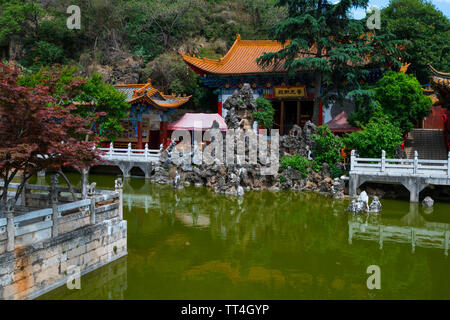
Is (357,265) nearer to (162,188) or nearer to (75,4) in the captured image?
(162,188)

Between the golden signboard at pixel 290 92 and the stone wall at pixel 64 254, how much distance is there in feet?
48.1

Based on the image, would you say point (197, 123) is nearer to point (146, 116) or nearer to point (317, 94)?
point (146, 116)

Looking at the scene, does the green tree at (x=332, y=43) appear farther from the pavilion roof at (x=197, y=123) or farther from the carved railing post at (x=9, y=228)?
the carved railing post at (x=9, y=228)

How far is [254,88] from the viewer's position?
69.7 ft

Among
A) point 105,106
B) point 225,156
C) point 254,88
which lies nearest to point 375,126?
point 225,156

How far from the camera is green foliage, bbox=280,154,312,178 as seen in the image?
50.3 ft

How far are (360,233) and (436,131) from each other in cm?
1263

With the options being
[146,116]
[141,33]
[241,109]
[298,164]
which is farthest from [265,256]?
[141,33]

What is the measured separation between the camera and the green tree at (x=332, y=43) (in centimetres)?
1712

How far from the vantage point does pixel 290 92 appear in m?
20.4

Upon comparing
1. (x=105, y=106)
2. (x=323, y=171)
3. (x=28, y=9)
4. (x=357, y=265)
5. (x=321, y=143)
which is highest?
(x=28, y=9)

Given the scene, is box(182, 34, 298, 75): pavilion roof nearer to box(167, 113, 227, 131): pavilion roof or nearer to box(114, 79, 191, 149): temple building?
box(167, 113, 227, 131): pavilion roof

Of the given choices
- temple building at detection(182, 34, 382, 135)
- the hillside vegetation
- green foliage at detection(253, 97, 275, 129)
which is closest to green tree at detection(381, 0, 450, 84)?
the hillside vegetation

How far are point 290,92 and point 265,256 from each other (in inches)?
553
